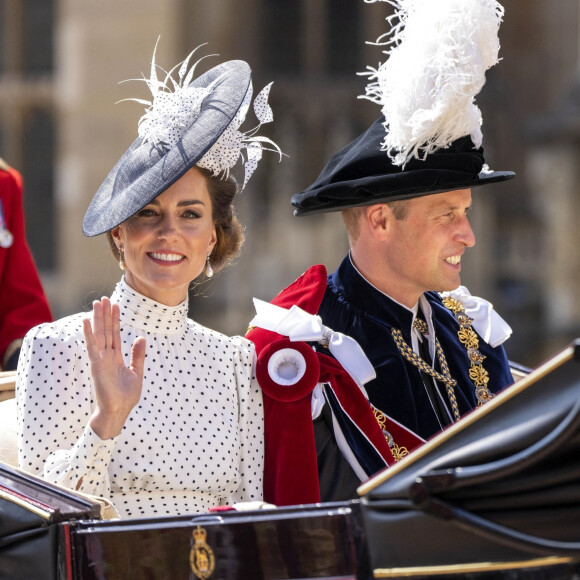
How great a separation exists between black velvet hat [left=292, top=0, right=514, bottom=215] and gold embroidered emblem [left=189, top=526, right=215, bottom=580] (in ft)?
4.32

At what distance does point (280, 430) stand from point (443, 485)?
3.20 ft

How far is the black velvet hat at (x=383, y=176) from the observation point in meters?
3.52

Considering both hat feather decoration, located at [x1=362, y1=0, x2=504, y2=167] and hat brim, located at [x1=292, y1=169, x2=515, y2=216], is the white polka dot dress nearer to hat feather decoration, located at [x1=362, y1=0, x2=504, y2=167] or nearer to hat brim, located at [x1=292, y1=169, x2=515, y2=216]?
hat brim, located at [x1=292, y1=169, x2=515, y2=216]

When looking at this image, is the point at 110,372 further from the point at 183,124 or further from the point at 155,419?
the point at 183,124

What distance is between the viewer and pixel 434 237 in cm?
359

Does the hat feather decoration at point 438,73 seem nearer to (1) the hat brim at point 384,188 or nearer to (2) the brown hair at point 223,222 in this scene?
(1) the hat brim at point 384,188

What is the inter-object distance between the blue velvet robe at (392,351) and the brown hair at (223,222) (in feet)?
1.28

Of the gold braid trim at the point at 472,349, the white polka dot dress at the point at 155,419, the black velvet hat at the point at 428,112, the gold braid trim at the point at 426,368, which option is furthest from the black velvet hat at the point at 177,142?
the gold braid trim at the point at 472,349

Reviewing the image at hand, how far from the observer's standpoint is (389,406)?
358 centimetres

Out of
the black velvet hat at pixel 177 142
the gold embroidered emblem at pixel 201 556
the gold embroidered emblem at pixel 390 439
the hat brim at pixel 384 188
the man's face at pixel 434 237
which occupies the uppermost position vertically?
the black velvet hat at pixel 177 142

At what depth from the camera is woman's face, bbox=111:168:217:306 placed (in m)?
3.18

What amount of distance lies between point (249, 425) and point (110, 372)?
0.58 metres

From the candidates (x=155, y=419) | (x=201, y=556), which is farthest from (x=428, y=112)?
(x=201, y=556)

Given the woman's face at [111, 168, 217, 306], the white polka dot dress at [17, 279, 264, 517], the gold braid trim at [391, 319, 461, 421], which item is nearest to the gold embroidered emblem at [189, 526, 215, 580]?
the white polka dot dress at [17, 279, 264, 517]
